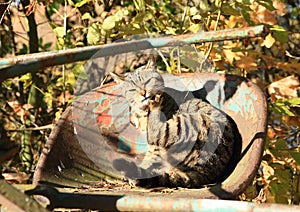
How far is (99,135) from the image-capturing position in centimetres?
155

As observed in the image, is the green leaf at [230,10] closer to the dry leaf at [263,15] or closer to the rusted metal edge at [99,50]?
the dry leaf at [263,15]

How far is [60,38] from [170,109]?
0.77 m

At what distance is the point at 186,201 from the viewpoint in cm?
90

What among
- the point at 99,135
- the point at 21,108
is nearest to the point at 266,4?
the point at 99,135

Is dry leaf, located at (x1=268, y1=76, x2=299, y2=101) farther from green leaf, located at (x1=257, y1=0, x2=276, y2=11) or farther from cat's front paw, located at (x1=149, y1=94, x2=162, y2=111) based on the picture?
cat's front paw, located at (x1=149, y1=94, x2=162, y2=111)

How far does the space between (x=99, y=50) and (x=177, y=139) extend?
0.54 m

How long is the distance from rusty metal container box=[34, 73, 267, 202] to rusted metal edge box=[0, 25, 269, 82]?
1.05ft

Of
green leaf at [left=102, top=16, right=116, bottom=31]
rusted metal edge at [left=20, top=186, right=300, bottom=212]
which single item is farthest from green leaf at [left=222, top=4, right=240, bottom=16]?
rusted metal edge at [left=20, top=186, right=300, bottom=212]

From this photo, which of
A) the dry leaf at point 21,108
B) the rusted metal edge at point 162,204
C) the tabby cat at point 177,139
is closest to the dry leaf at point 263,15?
the tabby cat at point 177,139

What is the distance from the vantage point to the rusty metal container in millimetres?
1320

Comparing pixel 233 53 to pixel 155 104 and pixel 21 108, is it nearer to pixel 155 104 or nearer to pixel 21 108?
pixel 155 104

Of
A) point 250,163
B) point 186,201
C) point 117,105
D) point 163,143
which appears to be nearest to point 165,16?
point 117,105

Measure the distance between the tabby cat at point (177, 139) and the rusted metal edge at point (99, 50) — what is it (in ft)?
1.31

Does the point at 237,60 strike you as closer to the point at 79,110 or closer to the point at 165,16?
the point at 165,16
